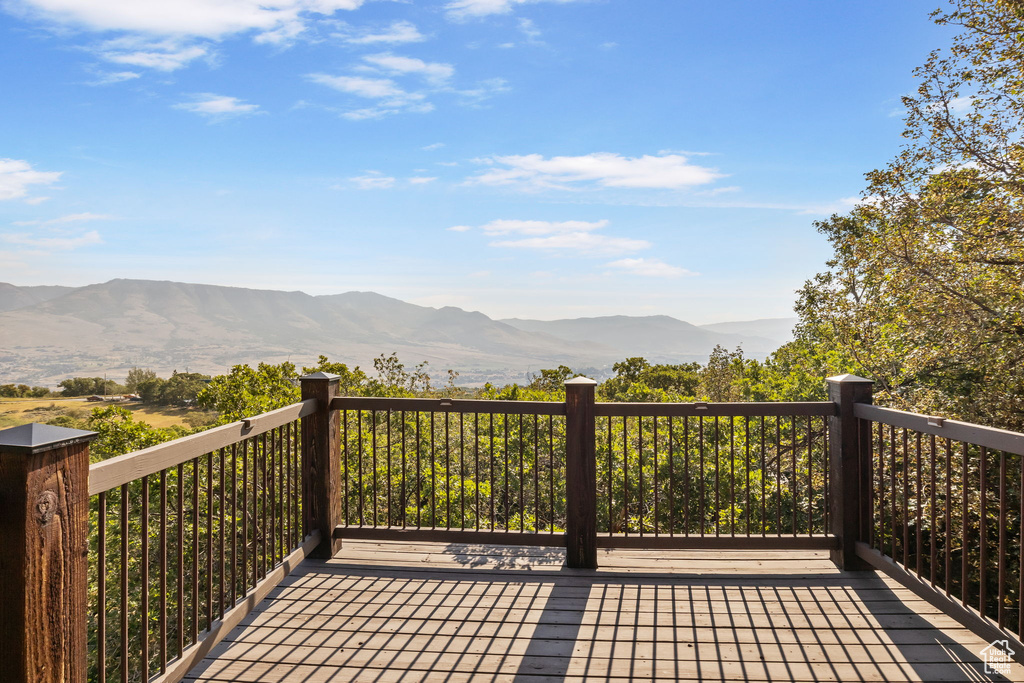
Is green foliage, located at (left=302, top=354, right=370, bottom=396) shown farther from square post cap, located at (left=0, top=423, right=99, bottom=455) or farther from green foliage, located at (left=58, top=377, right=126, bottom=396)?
green foliage, located at (left=58, top=377, right=126, bottom=396)

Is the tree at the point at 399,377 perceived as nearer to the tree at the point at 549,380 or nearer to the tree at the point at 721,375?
the tree at the point at 549,380

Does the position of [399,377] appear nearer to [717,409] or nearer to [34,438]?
[717,409]

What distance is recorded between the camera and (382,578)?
9.76ft

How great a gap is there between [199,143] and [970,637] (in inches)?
824

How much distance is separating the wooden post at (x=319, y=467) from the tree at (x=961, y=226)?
5023 mm

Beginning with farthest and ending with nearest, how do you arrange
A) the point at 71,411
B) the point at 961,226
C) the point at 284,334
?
the point at 284,334, the point at 71,411, the point at 961,226

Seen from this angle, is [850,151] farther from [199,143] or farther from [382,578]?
[199,143]

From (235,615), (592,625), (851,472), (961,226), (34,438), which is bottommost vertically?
(592,625)

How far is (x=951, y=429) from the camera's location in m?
2.24

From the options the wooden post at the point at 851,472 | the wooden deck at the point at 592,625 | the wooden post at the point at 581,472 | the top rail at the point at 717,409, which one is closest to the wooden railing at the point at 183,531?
the wooden deck at the point at 592,625

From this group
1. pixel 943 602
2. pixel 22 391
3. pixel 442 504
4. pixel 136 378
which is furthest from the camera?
pixel 22 391

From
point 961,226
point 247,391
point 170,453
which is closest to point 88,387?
point 247,391

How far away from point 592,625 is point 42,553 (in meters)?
2.03

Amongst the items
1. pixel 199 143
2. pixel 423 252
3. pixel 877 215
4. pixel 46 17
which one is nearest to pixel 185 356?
pixel 423 252
